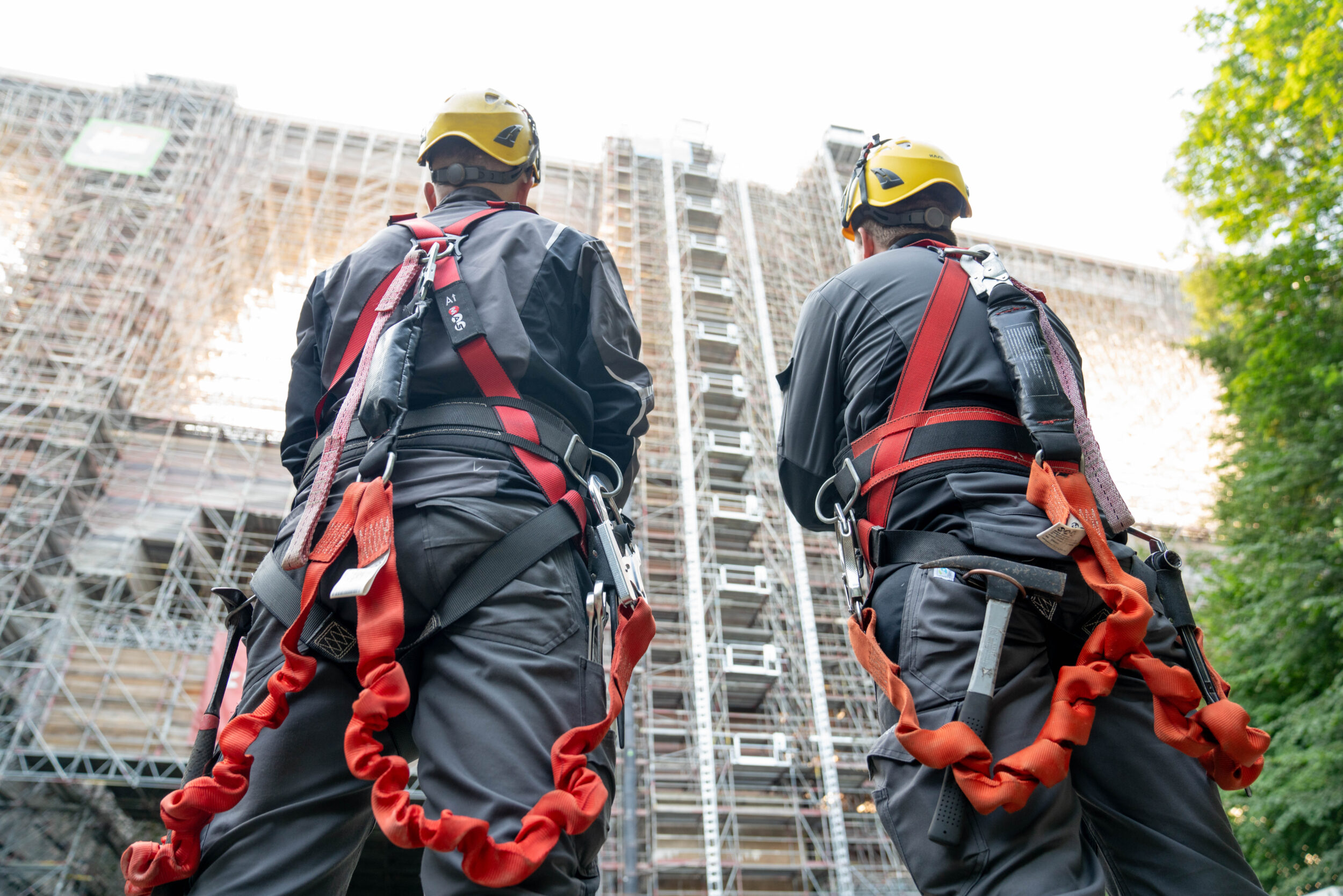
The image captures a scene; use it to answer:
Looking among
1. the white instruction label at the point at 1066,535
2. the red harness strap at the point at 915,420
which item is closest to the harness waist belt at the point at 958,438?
the red harness strap at the point at 915,420

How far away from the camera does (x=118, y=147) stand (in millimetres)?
18375

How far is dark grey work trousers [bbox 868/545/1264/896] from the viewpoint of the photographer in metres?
1.89

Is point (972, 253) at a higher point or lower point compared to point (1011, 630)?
higher

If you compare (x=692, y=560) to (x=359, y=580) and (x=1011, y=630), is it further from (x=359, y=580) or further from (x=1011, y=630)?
(x=359, y=580)

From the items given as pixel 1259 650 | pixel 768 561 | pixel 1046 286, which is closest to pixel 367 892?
pixel 768 561

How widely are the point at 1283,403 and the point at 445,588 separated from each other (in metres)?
12.7

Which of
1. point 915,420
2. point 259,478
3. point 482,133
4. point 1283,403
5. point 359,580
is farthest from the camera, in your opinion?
point 259,478

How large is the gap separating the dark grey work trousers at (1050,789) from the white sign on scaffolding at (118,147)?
783 inches

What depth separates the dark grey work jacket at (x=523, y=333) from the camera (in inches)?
91.6

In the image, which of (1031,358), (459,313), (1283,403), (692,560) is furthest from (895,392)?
(692,560)

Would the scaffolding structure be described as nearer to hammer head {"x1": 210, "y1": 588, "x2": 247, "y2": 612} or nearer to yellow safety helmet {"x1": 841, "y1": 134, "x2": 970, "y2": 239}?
yellow safety helmet {"x1": 841, "y1": 134, "x2": 970, "y2": 239}

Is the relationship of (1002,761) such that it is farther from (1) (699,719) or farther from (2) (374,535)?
(1) (699,719)

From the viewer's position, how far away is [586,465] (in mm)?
2346

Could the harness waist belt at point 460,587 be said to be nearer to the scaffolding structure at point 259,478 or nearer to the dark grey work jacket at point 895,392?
the dark grey work jacket at point 895,392
